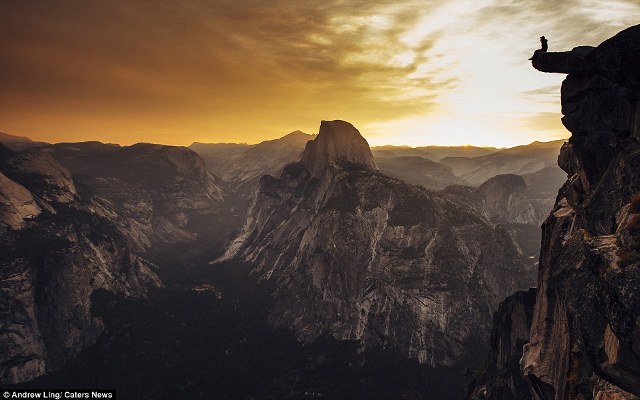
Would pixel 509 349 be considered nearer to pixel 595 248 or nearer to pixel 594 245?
pixel 594 245

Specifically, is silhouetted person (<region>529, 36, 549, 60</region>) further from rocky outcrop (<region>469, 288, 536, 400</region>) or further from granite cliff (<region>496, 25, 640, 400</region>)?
rocky outcrop (<region>469, 288, 536, 400</region>)

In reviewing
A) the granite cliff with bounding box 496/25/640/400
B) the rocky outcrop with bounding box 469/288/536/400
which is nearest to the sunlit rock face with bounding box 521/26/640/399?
the granite cliff with bounding box 496/25/640/400

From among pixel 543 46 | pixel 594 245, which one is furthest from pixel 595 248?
pixel 543 46

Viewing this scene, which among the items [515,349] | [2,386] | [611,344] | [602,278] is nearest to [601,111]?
[602,278]

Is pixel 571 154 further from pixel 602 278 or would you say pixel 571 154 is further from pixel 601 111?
pixel 602 278

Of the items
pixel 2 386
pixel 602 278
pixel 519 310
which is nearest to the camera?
pixel 602 278
